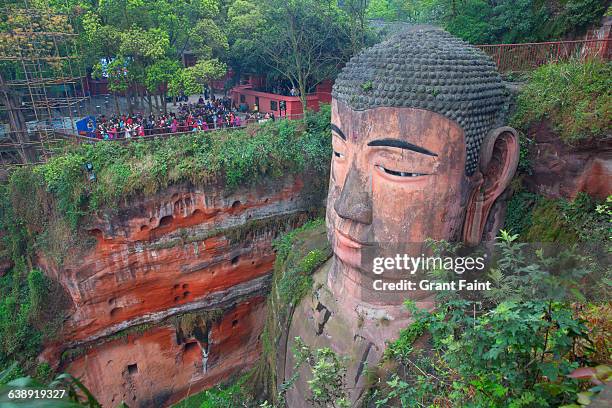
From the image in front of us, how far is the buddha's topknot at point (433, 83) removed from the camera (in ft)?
17.2

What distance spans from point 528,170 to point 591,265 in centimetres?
277

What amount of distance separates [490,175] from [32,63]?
14.2 m

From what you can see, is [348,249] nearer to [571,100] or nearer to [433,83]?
[433,83]

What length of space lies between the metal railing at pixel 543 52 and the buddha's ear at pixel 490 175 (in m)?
1.93

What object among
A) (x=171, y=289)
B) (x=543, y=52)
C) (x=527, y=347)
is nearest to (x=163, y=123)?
(x=171, y=289)

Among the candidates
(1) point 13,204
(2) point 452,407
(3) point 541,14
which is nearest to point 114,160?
(1) point 13,204

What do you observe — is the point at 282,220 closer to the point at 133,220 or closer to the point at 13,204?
the point at 133,220

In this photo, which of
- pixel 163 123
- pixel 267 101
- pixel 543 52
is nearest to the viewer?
pixel 543 52

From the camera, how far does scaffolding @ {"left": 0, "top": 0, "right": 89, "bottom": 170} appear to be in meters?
12.2

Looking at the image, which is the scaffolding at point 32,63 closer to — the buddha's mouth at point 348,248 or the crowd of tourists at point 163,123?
the crowd of tourists at point 163,123

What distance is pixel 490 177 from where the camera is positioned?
5742 millimetres

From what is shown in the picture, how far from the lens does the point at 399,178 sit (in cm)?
533

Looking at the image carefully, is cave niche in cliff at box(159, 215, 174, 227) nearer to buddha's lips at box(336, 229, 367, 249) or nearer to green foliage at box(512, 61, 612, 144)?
buddha's lips at box(336, 229, 367, 249)

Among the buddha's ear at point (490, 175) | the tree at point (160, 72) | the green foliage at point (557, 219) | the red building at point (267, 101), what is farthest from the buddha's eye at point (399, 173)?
the red building at point (267, 101)
